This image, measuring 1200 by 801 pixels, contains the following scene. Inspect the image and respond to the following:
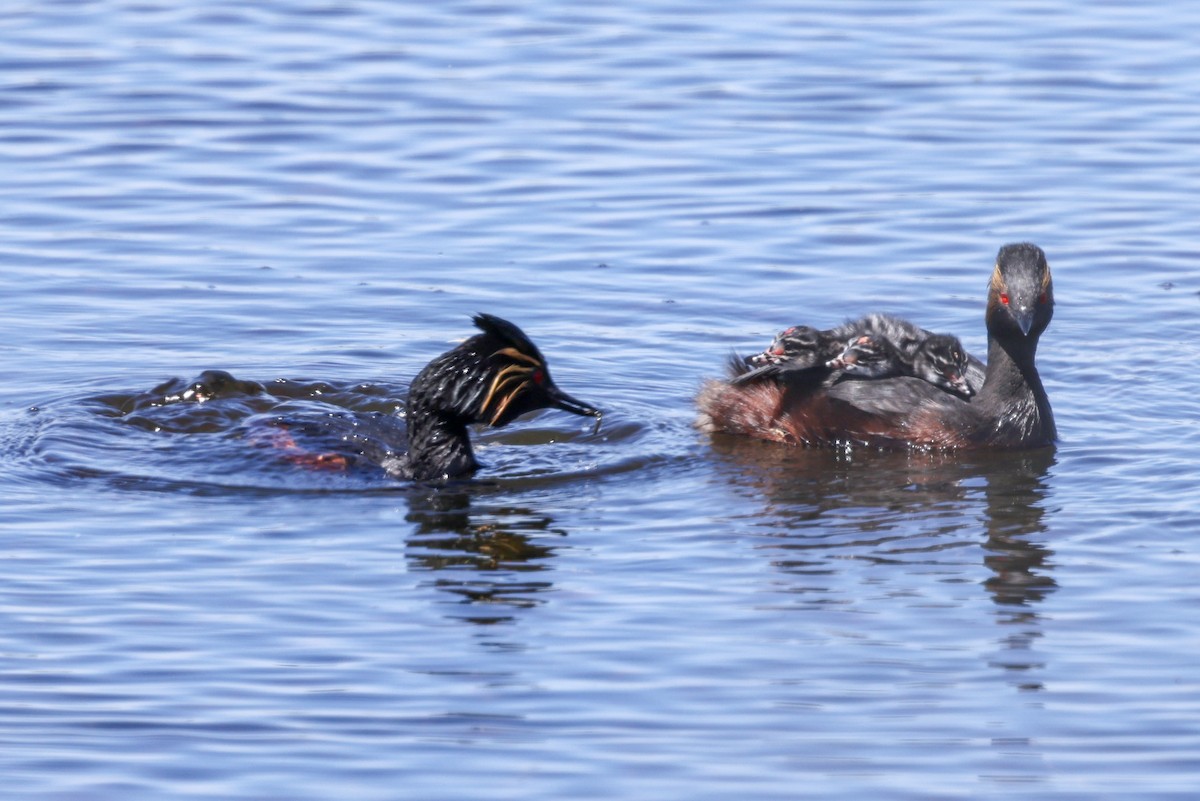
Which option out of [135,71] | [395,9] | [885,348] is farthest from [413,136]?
→ [885,348]

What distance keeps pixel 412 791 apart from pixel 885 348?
5.77 metres

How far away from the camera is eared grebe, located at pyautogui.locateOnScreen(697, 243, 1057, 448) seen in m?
12.0

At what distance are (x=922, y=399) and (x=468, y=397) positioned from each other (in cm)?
274

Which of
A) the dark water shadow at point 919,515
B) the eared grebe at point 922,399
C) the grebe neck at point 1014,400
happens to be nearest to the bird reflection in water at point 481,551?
the dark water shadow at point 919,515

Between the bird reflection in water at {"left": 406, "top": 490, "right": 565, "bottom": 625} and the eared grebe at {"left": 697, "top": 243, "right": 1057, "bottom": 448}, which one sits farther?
the eared grebe at {"left": 697, "top": 243, "right": 1057, "bottom": 448}

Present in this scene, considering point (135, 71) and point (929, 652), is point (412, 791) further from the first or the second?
point (135, 71)

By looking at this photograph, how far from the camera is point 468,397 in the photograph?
11.4 metres

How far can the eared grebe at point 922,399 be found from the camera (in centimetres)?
1196

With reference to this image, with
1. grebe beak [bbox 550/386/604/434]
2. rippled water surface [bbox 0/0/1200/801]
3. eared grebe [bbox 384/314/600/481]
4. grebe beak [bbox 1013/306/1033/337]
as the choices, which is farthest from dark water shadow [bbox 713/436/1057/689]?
eared grebe [bbox 384/314/600/481]

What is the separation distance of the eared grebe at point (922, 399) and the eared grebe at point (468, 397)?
128 centimetres

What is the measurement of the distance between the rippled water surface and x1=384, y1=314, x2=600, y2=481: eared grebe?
0.26 meters

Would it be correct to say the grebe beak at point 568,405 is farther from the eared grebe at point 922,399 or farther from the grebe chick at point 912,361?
the grebe chick at point 912,361

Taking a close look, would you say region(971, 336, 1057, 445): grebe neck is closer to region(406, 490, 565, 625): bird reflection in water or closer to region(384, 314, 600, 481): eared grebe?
region(384, 314, 600, 481): eared grebe

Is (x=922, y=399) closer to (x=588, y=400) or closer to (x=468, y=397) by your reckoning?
(x=588, y=400)
